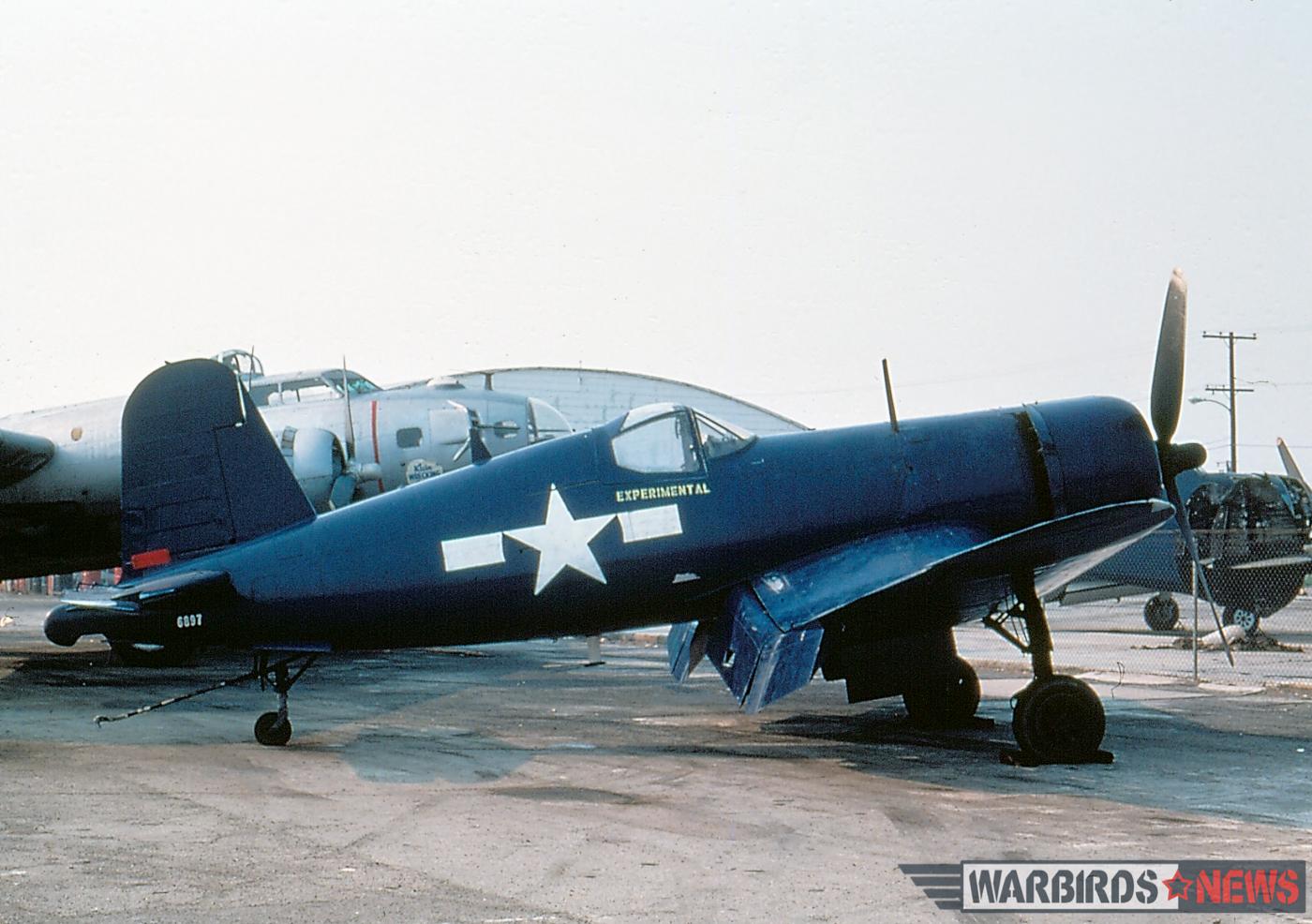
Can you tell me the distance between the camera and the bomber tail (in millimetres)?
10367

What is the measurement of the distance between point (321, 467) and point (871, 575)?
9958mm

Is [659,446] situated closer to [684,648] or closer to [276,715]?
[684,648]

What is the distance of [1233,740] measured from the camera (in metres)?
10.9

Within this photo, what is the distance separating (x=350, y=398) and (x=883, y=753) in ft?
36.7

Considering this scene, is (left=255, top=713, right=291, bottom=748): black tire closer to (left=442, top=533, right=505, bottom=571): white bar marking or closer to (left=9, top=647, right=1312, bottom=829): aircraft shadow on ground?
(left=9, top=647, right=1312, bottom=829): aircraft shadow on ground

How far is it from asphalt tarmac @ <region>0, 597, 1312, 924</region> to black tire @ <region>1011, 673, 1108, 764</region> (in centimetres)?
19

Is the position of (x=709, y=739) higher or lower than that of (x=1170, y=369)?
lower

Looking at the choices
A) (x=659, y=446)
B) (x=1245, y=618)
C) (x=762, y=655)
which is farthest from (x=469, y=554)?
(x=1245, y=618)

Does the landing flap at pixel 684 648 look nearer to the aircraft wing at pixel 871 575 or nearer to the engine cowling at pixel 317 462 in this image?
the aircraft wing at pixel 871 575

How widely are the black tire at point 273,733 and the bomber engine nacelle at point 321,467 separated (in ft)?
22.5

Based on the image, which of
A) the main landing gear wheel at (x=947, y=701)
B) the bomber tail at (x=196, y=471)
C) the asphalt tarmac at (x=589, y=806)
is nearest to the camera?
the asphalt tarmac at (x=589, y=806)

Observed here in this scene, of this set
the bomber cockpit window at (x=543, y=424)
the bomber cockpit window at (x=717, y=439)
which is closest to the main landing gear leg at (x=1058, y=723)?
the bomber cockpit window at (x=717, y=439)

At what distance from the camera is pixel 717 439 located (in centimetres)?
1043

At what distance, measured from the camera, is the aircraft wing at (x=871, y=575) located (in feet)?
29.9
